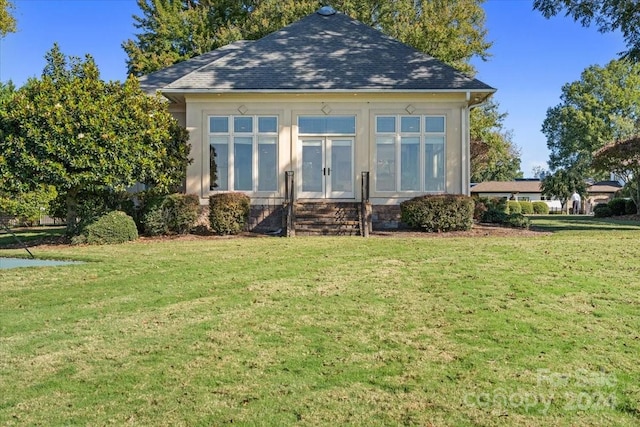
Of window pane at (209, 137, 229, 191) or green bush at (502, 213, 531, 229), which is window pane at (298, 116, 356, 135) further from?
green bush at (502, 213, 531, 229)

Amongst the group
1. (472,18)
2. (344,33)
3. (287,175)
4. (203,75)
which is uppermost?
(472,18)

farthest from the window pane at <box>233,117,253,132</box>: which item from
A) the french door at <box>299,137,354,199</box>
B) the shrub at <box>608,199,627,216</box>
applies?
the shrub at <box>608,199,627,216</box>

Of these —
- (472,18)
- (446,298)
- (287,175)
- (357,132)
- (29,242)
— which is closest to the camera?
(446,298)

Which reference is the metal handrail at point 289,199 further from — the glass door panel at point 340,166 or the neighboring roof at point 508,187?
the neighboring roof at point 508,187

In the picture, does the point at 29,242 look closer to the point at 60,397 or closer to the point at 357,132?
the point at 357,132

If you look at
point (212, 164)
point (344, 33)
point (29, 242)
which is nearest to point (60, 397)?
point (29, 242)

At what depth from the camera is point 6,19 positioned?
2178 centimetres

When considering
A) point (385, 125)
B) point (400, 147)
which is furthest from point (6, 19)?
point (400, 147)

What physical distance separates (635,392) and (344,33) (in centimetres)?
1663

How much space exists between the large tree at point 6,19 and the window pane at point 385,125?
17.6 metres

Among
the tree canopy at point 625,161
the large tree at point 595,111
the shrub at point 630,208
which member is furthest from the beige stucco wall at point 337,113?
the large tree at point 595,111

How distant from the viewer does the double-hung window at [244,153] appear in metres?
15.2

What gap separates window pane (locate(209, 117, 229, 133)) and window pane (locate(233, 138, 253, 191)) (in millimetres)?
496

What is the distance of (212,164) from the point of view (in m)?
15.3
